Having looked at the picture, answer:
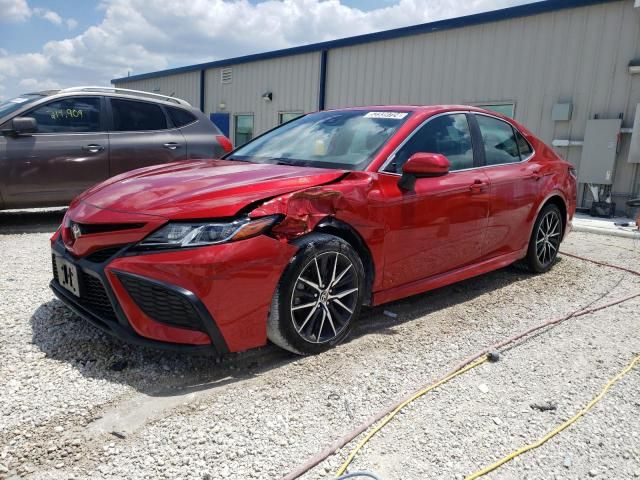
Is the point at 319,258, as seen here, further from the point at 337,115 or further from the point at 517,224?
the point at 517,224

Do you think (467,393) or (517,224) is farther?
(517,224)

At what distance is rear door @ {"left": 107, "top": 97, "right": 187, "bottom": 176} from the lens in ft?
20.2

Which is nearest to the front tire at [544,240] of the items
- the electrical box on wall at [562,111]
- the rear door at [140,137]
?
the rear door at [140,137]

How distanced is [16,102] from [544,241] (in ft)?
19.5

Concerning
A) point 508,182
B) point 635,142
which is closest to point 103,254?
point 508,182

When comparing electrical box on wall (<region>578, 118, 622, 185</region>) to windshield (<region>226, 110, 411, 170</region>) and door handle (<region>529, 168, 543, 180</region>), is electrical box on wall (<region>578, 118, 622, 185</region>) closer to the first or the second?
door handle (<region>529, 168, 543, 180</region>)

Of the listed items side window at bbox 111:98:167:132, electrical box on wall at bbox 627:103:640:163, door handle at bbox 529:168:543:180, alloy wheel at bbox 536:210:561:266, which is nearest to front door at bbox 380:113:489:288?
door handle at bbox 529:168:543:180

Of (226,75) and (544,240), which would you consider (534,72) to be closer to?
(544,240)

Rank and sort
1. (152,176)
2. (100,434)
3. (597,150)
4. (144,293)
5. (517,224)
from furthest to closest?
(597,150) < (517,224) < (152,176) < (144,293) < (100,434)

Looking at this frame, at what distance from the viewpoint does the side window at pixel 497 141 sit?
4109 millimetres

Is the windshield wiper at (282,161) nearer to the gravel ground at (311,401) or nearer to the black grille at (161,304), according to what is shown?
the gravel ground at (311,401)

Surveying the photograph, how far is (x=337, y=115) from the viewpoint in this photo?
3.91 metres

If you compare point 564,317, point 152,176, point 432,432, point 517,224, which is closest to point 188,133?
point 152,176

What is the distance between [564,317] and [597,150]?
6.36 m
